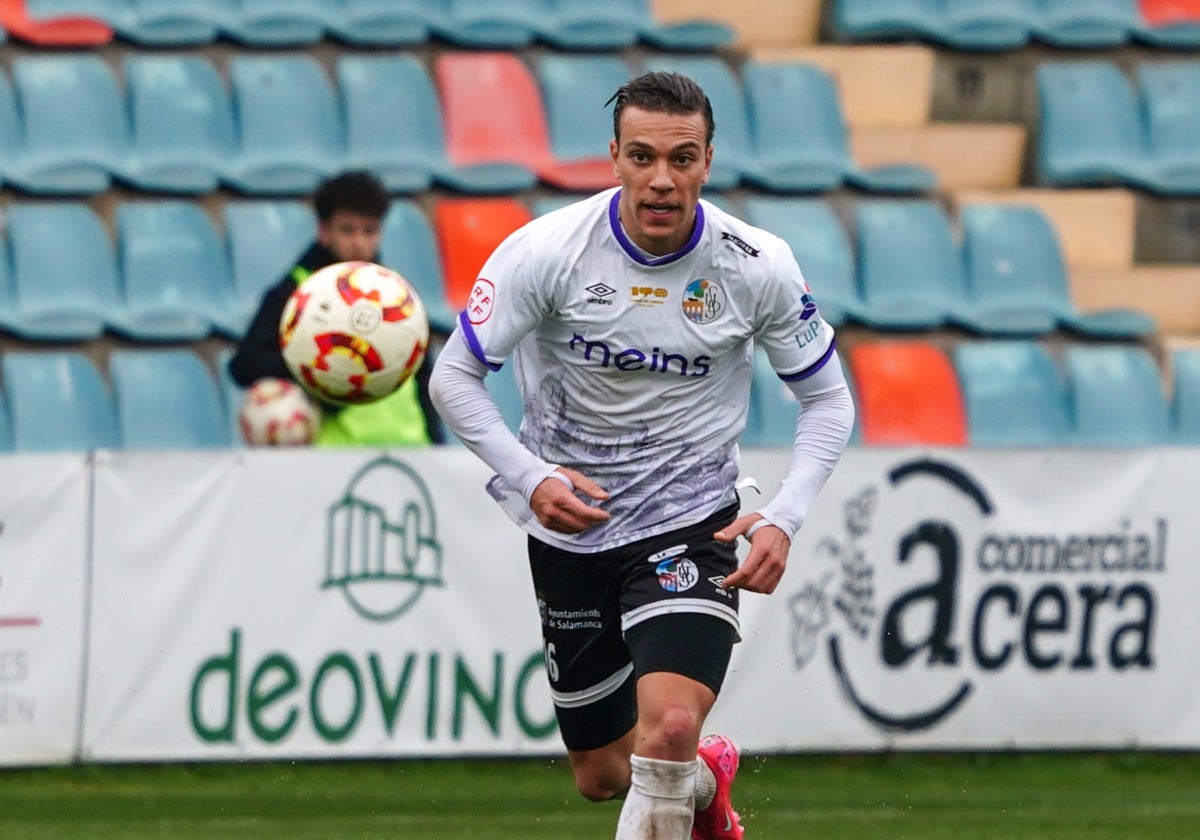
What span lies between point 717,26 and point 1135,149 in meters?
2.66

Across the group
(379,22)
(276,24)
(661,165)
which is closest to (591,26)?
(379,22)

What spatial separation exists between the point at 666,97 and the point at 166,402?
521cm

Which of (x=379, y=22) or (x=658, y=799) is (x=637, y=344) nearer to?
(x=658, y=799)

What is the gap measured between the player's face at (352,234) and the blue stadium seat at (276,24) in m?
3.48

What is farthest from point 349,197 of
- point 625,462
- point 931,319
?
point 931,319

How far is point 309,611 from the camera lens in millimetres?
8305

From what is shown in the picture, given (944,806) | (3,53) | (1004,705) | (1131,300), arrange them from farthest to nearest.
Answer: (1131,300), (3,53), (1004,705), (944,806)

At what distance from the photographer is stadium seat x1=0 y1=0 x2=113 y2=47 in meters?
11.1

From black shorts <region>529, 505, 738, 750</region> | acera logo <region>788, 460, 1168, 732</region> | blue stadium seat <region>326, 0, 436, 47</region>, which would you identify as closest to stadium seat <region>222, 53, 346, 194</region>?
blue stadium seat <region>326, 0, 436, 47</region>

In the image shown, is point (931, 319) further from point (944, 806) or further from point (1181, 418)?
point (944, 806)

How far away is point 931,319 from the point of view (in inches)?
441

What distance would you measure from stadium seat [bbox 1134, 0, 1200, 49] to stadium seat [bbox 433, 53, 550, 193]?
4127mm

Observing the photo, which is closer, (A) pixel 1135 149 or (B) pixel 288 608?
(B) pixel 288 608

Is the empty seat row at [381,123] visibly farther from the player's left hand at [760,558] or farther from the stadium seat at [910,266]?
the player's left hand at [760,558]
